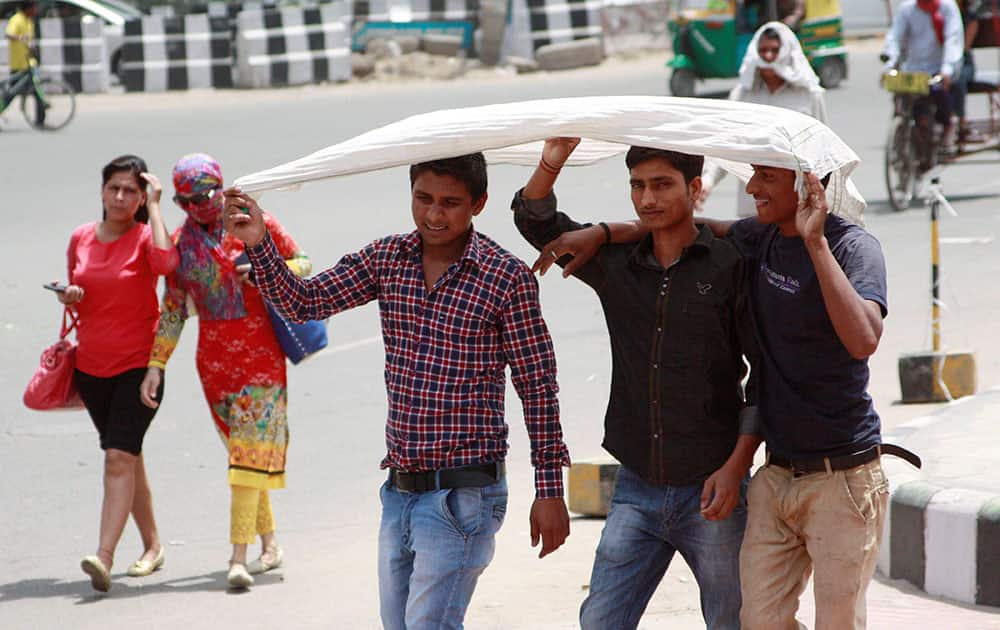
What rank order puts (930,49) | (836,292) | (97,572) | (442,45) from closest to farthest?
(836,292) < (97,572) < (930,49) < (442,45)

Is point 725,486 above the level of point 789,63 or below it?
below

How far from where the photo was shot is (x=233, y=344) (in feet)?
20.7

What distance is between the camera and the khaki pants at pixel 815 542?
3.95 metres

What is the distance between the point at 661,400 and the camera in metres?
4.04

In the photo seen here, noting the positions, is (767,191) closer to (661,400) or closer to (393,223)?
(661,400)

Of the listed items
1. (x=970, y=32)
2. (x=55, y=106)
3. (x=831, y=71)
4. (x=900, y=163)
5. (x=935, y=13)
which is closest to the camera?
(x=900, y=163)

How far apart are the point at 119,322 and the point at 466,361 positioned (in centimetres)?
279

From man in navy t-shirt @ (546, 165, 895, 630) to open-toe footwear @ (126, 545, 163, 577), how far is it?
3.28m

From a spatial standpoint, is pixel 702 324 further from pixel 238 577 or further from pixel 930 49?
pixel 930 49

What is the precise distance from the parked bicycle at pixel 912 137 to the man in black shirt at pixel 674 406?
10.4 metres

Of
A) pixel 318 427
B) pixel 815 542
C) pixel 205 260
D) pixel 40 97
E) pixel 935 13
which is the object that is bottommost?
pixel 318 427

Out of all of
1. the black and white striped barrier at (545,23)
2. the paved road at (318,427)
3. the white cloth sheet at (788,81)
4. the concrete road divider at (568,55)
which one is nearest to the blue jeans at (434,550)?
the paved road at (318,427)

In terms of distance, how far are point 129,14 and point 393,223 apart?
50.2ft

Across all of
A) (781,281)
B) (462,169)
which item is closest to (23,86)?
(462,169)
